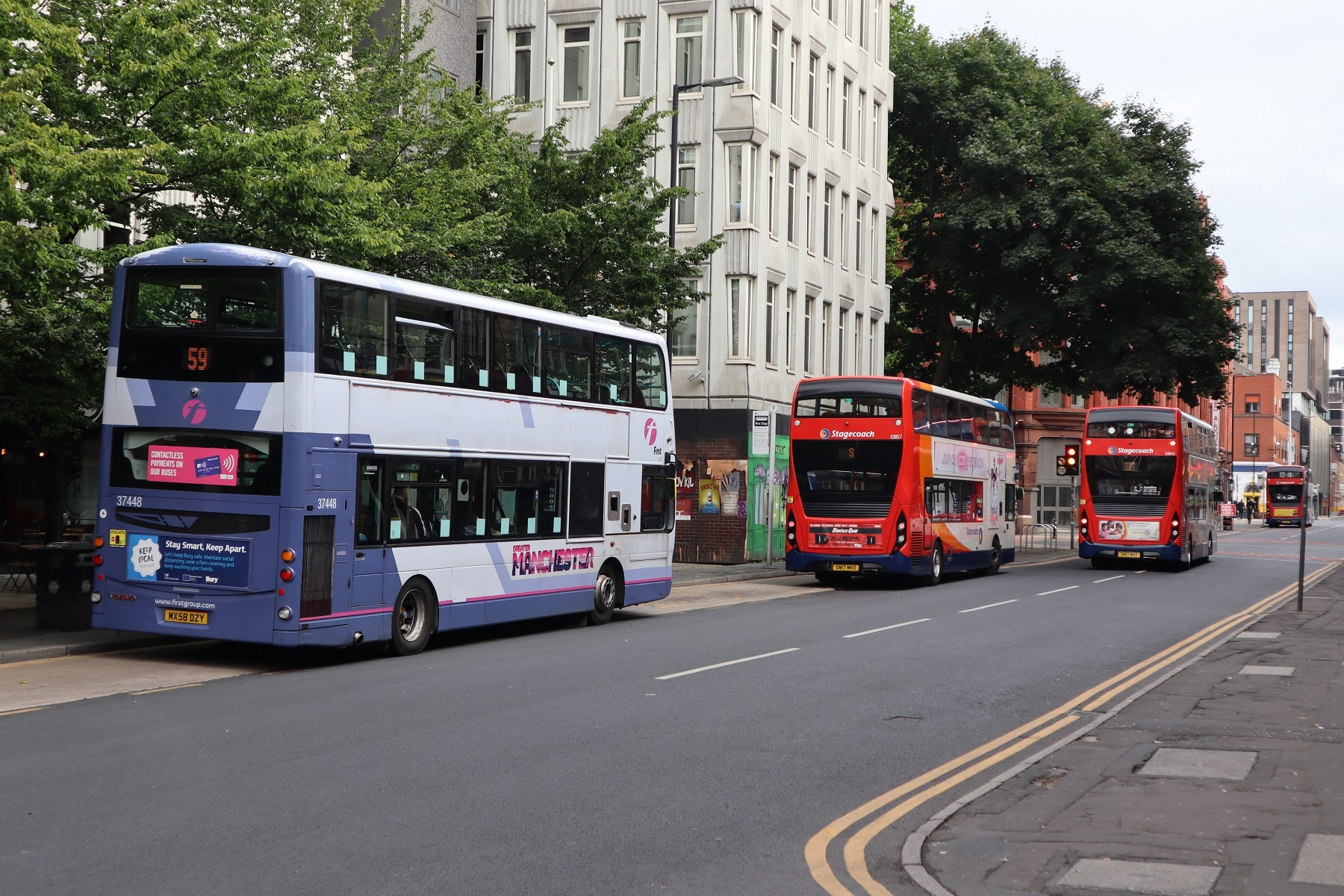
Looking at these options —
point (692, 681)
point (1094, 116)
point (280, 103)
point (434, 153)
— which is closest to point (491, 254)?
point (434, 153)

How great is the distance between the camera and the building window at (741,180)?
116ft

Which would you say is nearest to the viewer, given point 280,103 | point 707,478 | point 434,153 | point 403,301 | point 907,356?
point 403,301

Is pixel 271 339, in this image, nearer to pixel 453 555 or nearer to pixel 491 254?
pixel 453 555

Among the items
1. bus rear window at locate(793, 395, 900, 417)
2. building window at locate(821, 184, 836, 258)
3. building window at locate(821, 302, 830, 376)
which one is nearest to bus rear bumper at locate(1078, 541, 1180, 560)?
building window at locate(821, 302, 830, 376)

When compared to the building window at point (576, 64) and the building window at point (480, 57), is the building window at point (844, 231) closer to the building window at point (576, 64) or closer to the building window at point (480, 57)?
the building window at point (576, 64)

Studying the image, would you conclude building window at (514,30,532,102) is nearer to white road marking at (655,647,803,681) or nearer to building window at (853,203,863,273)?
building window at (853,203,863,273)

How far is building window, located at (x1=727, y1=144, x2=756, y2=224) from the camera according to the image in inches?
1395

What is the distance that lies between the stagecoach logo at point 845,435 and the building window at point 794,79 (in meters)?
13.5

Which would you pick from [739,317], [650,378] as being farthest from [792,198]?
[650,378]

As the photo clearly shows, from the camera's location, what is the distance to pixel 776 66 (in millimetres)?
37438

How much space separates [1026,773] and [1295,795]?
1647 millimetres

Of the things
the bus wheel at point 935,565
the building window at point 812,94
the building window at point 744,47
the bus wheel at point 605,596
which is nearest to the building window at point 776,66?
the building window at point 744,47

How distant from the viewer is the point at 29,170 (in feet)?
43.9

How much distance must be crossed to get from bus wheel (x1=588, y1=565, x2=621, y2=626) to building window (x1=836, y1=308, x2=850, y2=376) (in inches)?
907
